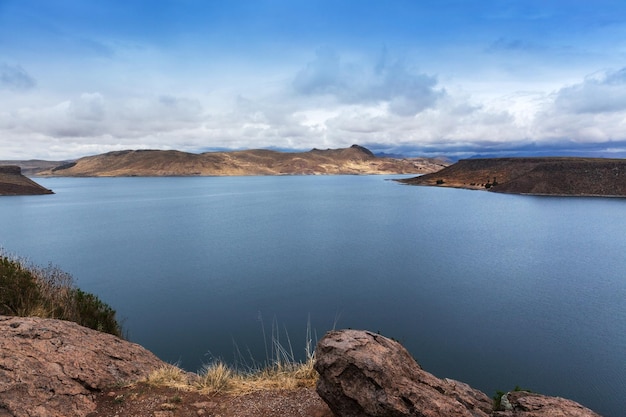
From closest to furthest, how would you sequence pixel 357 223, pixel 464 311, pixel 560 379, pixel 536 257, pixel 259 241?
pixel 560 379
pixel 464 311
pixel 536 257
pixel 259 241
pixel 357 223

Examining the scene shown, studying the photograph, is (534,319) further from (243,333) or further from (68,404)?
(68,404)

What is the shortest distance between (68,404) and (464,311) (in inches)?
660

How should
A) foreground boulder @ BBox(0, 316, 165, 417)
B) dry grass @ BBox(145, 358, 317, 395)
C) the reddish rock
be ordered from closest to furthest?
the reddish rock → foreground boulder @ BBox(0, 316, 165, 417) → dry grass @ BBox(145, 358, 317, 395)

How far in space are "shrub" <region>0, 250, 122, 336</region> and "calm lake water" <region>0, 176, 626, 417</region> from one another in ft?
11.5

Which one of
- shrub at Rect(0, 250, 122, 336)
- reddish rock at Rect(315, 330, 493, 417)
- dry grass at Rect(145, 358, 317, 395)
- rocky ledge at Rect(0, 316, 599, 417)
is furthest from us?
shrub at Rect(0, 250, 122, 336)

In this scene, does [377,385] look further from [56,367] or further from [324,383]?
[56,367]

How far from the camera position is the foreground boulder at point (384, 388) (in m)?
4.91

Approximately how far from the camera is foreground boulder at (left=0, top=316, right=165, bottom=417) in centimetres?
575

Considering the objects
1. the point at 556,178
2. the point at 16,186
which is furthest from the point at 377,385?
the point at 16,186

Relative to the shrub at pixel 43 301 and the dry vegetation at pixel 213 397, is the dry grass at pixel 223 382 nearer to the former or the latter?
the dry vegetation at pixel 213 397

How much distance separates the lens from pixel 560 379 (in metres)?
12.7

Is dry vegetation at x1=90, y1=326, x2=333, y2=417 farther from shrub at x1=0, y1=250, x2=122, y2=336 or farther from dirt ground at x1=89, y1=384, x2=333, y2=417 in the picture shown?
shrub at x1=0, y1=250, x2=122, y2=336

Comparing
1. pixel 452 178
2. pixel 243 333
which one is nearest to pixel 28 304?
pixel 243 333

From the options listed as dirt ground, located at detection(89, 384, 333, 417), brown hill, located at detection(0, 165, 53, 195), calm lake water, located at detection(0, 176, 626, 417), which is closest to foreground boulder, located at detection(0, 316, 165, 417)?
dirt ground, located at detection(89, 384, 333, 417)
